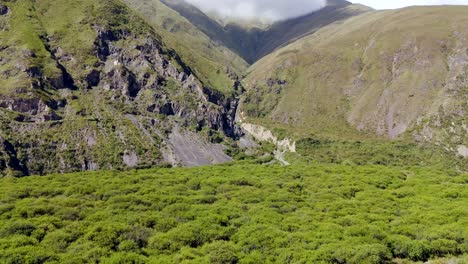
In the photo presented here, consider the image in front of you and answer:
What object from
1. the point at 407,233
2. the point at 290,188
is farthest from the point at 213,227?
the point at 290,188

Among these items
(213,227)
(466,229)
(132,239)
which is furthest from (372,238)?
(132,239)

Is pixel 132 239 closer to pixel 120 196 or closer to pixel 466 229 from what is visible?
pixel 120 196

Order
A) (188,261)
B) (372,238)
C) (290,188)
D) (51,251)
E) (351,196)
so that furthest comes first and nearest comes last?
(290,188) → (351,196) → (372,238) → (51,251) → (188,261)

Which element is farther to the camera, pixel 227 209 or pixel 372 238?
pixel 227 209

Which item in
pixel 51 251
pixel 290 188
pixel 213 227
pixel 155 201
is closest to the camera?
pixel 51 251

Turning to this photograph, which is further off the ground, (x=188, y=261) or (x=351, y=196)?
(x=188, y=261)

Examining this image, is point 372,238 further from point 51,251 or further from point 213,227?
point 51,251
